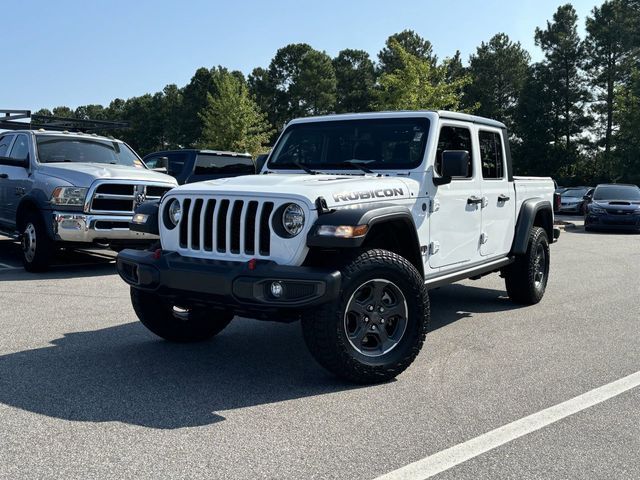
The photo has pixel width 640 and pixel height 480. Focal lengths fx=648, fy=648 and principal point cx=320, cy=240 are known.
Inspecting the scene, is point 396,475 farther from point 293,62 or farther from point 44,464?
point 293,62

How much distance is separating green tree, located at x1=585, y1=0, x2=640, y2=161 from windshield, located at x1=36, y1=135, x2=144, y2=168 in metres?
44.1

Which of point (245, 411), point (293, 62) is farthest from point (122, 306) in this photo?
point (293, 62)

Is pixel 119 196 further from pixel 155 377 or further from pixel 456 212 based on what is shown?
pixel 456 212

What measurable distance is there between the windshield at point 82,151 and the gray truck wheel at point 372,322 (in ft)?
22.9

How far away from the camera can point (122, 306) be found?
693 cm

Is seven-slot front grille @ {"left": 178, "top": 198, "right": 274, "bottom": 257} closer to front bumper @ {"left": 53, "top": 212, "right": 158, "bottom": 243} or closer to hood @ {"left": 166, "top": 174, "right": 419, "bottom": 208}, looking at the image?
hood @ {"left": 166, "top": 174, "right": 419, "bottom": 208}

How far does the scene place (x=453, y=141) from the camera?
5.80m

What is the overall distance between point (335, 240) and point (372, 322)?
745 millimetres

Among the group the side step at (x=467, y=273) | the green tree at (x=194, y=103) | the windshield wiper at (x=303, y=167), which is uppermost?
the green tree at (x=194, y=103)

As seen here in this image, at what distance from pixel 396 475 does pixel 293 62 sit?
6407 centimetres

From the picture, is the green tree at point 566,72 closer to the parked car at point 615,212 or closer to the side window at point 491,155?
the parked car at point 615,212

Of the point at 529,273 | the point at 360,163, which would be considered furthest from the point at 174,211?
the point at 529,273

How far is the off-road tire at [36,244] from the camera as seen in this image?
29.0ft

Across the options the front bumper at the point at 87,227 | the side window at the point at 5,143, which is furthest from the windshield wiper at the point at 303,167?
the side window at the point at 5,143
